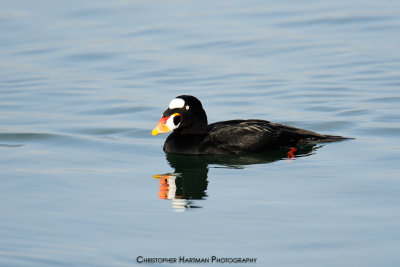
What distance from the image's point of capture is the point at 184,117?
36.2 ft

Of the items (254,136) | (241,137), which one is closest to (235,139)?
(241,137)

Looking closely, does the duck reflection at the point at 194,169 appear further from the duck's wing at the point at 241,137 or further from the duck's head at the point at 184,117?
the duck's head at the point at 184,117

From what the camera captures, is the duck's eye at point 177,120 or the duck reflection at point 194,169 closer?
the duck reflection at point 194,169

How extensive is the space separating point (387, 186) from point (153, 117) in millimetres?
5544

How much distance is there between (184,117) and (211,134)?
45 cm

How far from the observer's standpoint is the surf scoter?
1088 cm

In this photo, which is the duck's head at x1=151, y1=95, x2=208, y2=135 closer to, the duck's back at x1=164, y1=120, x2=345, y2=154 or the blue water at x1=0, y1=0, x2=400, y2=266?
the duck's back at x1=164, y1=120, x2=345, y2=154

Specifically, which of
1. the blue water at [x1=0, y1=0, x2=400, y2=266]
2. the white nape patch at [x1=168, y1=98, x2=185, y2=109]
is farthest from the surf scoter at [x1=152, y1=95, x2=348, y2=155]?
the blue water at [x1=0, y1=0, x2=400, y2=266]

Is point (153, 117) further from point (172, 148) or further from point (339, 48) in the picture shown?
point (339, 48)

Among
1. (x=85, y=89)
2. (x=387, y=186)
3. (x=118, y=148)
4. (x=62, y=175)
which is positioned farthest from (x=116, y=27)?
(x=387, y=186)

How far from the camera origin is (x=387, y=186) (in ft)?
29.1

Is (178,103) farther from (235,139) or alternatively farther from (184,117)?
(235,139)

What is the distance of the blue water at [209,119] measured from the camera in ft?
23.9

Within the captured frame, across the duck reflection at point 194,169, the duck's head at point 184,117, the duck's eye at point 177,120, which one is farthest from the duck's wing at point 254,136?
the duck's eye at point 177,120
